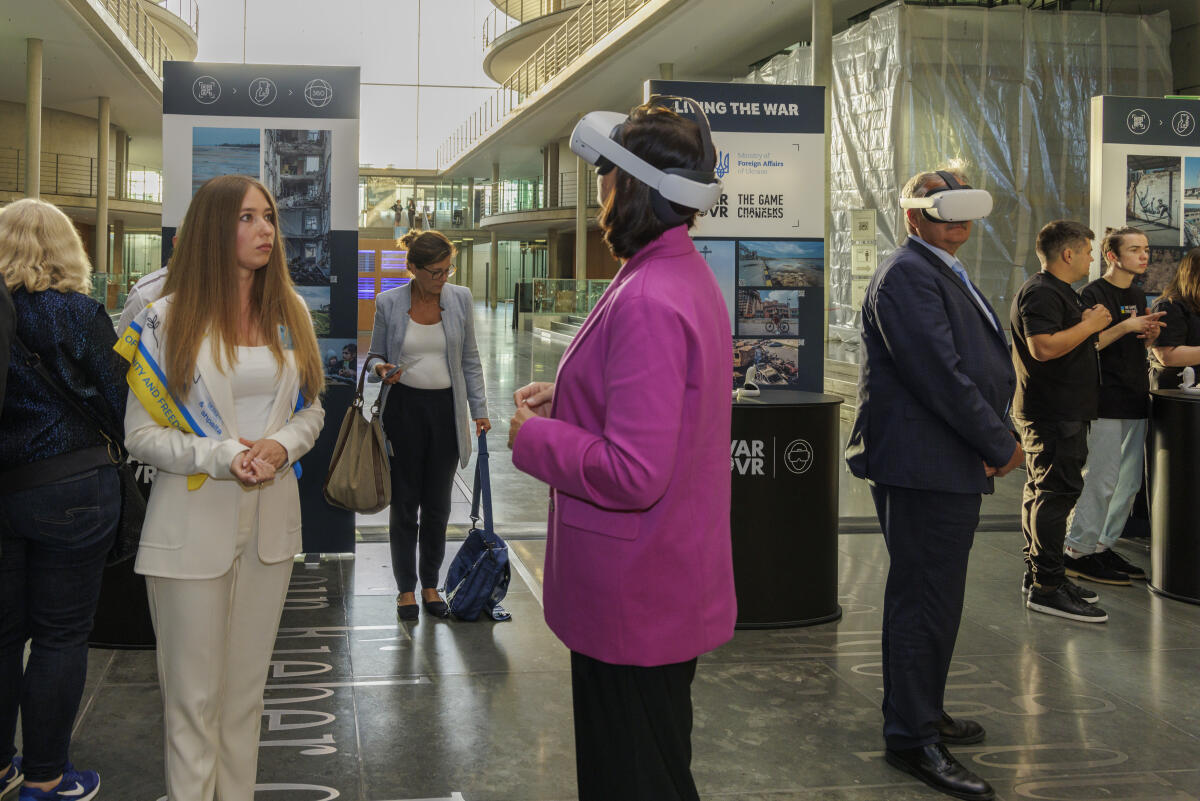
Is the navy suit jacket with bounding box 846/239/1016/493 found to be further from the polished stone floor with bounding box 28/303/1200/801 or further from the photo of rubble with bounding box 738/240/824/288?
the photo of rubble with bounding box 738/240/824/288

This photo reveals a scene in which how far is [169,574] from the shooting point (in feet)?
7.68

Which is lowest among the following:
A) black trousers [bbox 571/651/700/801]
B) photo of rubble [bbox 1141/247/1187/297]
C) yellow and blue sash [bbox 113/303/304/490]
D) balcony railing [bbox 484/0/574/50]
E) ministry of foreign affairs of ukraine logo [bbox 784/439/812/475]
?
black trousers [bbox 571/651/700/801]

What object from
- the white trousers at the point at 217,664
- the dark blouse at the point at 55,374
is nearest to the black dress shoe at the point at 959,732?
the white trousers at the point at 217,664

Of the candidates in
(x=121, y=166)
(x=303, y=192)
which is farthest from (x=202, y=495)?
(x=121, y=166)

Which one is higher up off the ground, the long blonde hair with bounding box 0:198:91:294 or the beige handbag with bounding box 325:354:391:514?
the long blonde hair with bounding box 0:198:91:294

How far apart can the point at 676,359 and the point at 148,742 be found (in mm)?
2510

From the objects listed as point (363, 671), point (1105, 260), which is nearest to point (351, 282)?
point (363, 671)

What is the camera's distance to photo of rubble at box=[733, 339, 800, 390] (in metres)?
5.46

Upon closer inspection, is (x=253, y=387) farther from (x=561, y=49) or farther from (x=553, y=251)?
(x=553, y=251)

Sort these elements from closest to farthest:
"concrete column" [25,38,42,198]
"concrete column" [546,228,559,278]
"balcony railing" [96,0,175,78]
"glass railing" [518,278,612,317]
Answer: "concrete column" [25,38,42,198] → "balcony railing" [96,0,175,78] → "glass railing" [518,278,612,317] → "concrete column" [546,228,559,278]

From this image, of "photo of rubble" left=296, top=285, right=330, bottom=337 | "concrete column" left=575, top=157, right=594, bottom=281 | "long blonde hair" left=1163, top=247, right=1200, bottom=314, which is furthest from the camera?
"concrete column" left=575, top=157, right=594, bottom=281

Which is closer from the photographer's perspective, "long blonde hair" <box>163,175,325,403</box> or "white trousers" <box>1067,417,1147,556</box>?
"long blonde hair" <box>163,175,325,403</box>

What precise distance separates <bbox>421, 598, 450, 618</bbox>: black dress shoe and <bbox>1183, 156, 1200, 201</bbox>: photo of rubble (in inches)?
211

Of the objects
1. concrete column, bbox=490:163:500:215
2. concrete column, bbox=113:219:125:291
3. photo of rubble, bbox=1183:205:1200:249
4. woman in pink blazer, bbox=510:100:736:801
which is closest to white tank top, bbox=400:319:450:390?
woman in pink blazer, bbox=510:100:736:801
